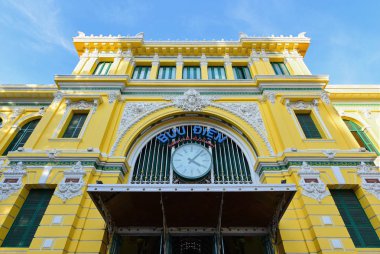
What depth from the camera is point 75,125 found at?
43.3 ft

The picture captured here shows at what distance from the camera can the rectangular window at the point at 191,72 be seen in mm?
16688

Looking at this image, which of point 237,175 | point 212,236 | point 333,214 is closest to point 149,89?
point 237,175

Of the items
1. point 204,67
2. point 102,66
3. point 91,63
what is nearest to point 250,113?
point 204,67

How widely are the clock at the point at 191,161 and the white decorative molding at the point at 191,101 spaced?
7.85 ft

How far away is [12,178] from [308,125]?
14313mm

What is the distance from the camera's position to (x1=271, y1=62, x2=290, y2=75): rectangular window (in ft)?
53.7

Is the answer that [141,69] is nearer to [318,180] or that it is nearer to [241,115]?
[241,115]

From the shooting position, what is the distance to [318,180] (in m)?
10.3

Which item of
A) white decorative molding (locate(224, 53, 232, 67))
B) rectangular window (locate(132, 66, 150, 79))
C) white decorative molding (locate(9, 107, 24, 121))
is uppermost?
white decorative molding (locate(224, 53, 232, 67))

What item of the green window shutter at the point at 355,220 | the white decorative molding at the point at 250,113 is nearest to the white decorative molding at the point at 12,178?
the white decorative molding at the point at 250,113

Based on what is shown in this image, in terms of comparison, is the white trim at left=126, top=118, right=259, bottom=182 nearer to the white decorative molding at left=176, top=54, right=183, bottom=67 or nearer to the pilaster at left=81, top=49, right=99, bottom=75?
the white decorative molding at left=176, top=54, right=183, bottom=67

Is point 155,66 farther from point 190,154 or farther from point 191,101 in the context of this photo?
point 190,154

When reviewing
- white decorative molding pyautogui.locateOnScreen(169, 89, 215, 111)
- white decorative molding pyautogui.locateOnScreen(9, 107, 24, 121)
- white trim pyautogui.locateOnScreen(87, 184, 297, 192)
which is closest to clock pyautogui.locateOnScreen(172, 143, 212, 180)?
white decorative molding pyautogui.locateOnScreen(169, 89, 215, 111)

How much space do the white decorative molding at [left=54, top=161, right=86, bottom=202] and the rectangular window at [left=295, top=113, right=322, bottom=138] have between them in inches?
430
